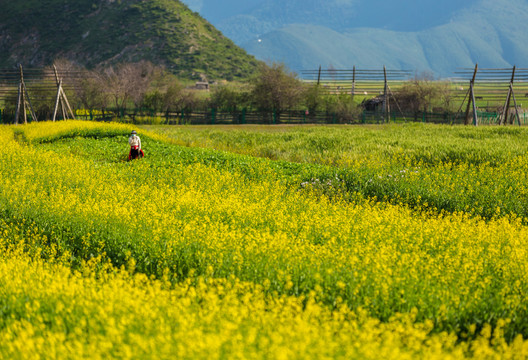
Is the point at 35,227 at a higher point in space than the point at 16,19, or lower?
lower

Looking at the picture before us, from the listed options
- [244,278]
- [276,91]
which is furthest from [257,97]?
[244,278]

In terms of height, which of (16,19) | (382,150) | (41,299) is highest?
(16,19)

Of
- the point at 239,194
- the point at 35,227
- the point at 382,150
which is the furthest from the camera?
the point at 382,150

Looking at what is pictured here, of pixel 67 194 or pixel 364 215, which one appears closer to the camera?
pixel 364 215

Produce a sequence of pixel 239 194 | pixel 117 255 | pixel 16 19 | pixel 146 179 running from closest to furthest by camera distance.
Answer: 1. pixel 117 255
2. pixel 239 194
3. pixel 146 179
4. pixel 16 19

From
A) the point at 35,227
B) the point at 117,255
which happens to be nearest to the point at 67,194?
the point at 35,227

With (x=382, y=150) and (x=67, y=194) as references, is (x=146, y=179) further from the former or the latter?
(x=382, y=150)

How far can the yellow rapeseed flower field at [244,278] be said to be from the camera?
4.55 m

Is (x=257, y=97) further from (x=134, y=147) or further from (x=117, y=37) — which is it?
(x=117, y=37)

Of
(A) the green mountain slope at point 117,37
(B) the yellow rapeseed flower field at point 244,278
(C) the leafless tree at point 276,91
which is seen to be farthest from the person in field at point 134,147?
(A) the green mountain slope at point 117,37

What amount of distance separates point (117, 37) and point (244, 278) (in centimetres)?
9558

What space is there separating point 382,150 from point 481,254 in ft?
38.7

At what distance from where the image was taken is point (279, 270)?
600 cm

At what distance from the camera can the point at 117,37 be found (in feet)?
306
